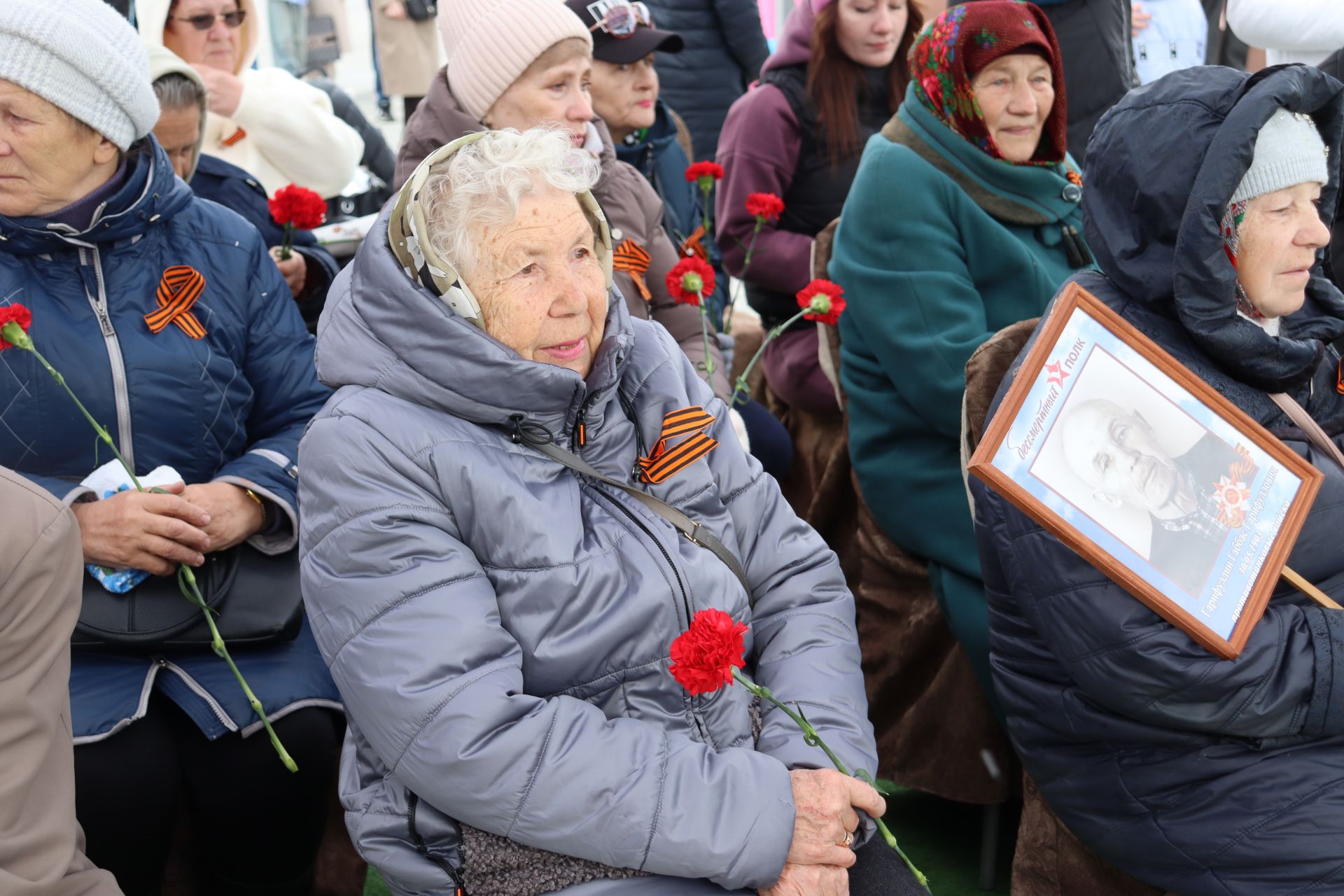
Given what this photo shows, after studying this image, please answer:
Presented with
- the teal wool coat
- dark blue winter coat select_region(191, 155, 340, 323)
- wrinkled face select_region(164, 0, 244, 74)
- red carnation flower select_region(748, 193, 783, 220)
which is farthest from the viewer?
wrinkled face select_region(164, 0, 244, 74)

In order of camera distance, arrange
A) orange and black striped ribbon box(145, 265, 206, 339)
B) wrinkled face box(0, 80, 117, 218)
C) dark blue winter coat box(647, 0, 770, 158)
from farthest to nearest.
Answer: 1. dark blue winter coat box(647, 0, 770, 158)
2. orange and black striped ribbon box(145, 265, 206, 339)
3. wrinkled face box(0, 80, 117, 218)

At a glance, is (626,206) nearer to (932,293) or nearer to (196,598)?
(932,293)

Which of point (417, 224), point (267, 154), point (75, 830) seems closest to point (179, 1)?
point (267, 154)

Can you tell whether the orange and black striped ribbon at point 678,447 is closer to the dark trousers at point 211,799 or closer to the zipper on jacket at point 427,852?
the zipper on jacket at point 427,852

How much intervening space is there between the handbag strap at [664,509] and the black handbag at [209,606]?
29.4 inches

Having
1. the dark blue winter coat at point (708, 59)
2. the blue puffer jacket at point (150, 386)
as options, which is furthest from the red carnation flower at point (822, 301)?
the dark blue winter coat at point (708, 59)

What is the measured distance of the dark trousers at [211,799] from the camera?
2.25m

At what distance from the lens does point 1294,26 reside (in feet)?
14.2

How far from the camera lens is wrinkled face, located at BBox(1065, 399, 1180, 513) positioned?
195cm

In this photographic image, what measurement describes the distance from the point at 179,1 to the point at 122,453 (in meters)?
1.71

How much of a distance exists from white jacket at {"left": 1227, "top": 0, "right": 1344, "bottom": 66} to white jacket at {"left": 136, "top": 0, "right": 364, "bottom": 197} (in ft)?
9.75

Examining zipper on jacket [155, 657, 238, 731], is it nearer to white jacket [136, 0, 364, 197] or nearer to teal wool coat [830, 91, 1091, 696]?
teal wool coat [830, 91, 1091, 696]

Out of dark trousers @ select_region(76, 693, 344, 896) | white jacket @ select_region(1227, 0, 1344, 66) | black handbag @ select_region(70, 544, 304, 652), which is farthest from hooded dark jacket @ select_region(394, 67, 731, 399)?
white jacket @ select_region(1227, 0, 1344, 66)

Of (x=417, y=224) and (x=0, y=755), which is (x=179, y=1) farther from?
(x=0, y=755)
